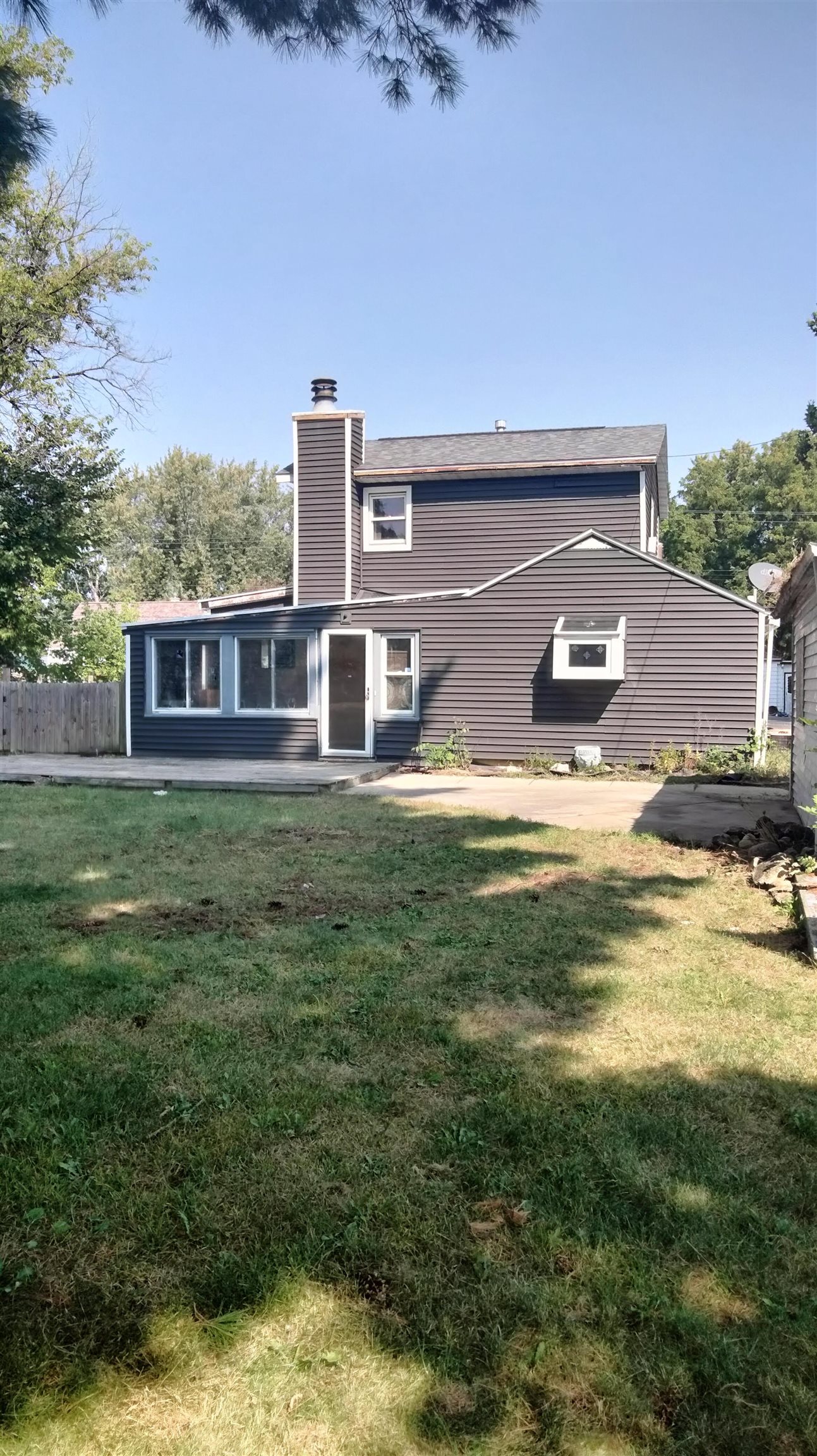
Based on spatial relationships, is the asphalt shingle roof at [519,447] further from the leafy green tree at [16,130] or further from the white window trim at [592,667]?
the leafy green tree at [16,130]

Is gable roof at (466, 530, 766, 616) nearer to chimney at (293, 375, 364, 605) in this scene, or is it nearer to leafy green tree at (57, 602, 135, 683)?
chimney at (293, 375, 364, 605)

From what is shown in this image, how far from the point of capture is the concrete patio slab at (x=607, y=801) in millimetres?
9148

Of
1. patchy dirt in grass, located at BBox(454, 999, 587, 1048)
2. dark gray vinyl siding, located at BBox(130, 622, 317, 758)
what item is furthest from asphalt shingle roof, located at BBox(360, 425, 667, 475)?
patchy dirt in grass, located at BBox(454, 999, 587, 1048)

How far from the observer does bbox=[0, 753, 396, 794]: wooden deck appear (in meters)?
12.0

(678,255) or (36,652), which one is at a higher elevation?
(678,255)

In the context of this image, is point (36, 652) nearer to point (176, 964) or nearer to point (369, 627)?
point (369, 627)

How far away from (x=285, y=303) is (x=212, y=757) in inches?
374

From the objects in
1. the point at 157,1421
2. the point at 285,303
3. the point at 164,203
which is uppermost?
the point at 285,303

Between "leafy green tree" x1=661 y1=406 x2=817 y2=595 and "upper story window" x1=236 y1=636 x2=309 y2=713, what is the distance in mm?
30685

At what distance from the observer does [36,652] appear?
845 inches

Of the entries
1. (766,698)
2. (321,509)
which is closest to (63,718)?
(321,509)

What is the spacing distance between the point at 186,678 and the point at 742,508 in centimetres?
3476

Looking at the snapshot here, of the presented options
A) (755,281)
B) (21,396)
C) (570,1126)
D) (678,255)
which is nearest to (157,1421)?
(570,1126)

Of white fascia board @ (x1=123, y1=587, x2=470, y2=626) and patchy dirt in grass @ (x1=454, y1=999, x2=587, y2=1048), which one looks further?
white fascia board @ (x1=123, y1=587, x2=470, y2=626)
